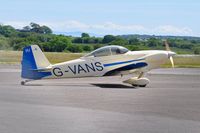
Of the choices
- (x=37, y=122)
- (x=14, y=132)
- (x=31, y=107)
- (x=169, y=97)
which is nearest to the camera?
(x=14, y=132)

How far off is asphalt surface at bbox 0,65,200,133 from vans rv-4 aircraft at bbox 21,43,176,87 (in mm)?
1591

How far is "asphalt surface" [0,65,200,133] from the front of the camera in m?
10.5

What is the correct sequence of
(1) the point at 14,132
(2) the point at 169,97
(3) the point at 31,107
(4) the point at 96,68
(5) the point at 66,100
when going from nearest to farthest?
(1) the point at 14,132
(3) the point at 31,107
(5) the point at 66,100
(2) the point at 169,97
(4) the point at 96,68

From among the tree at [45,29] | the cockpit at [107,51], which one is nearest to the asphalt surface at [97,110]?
the cockpit at [107,51]

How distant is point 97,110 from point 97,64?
8697 millimetres

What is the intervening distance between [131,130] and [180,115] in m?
2.82

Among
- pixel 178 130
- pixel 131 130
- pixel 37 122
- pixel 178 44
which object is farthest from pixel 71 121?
pixel 178 44

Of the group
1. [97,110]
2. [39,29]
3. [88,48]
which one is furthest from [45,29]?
[97,110]

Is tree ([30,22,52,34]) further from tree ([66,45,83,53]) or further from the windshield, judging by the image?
the windshield

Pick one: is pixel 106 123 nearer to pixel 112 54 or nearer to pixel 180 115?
pixel 180 115

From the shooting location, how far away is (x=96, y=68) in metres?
22.1

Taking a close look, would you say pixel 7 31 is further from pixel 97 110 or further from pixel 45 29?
pixel 97 110

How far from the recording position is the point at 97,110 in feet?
44.2

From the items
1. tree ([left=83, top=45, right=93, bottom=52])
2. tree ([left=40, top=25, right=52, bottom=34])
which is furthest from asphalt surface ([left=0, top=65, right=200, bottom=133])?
tree ([left=40, top=25, right=52, bottom=34])
